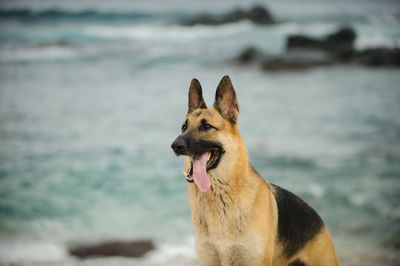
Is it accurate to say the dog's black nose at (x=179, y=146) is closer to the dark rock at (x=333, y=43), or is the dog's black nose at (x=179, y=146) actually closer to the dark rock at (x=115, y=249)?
the dark rock at (x=115, y=249)

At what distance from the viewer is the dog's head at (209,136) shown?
3381 mm

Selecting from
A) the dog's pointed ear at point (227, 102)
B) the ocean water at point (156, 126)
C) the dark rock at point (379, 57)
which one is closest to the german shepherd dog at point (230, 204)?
the dog's pointed ear at point (227, 102)

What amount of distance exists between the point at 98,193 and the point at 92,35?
1346 centimetres

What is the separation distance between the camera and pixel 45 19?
68.8ft

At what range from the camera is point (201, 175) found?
3.39 meters

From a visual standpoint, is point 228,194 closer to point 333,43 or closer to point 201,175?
point 201,175

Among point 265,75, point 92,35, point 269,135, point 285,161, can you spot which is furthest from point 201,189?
point 92,35

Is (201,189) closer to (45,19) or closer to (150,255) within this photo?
(150,255)

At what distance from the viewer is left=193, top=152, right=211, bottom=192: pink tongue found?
11.1 ft

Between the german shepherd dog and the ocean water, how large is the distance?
352cm

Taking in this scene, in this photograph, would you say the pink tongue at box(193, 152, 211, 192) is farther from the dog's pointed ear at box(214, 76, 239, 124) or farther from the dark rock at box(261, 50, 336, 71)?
the dark rock at box(261, 50, 336, 71)

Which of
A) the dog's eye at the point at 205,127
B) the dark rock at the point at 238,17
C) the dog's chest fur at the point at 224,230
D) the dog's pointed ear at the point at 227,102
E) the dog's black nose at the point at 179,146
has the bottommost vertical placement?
the dog's chest fur at the point at 224,230

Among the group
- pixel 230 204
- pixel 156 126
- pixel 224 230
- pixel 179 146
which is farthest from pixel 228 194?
pixel 156 126

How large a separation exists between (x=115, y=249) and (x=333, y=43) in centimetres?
1465
